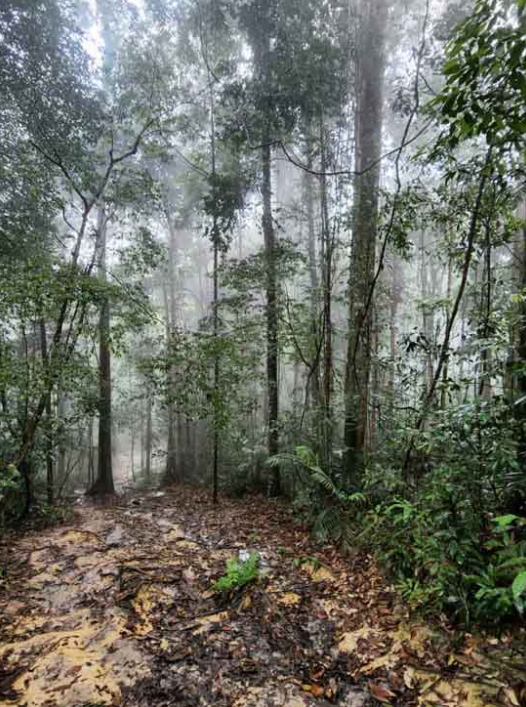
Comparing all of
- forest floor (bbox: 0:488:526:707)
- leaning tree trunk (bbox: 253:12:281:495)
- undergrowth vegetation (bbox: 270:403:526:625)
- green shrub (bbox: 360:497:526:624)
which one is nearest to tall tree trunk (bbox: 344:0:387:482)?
leaning tree trunk (bbox: 253:12:281:495)

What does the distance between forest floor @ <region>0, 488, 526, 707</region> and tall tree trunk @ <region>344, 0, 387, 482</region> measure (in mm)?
2014

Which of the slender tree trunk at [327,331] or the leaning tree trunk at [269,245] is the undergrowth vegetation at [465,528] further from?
the leaning tree trunk at [269,245]

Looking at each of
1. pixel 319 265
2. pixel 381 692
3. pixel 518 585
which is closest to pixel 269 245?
pixel 319 265

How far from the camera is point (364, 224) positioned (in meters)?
5.64

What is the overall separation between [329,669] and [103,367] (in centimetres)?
944

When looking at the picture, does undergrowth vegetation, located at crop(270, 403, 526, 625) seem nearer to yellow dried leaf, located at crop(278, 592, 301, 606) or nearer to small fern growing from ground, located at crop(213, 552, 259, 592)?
yellow dried leaf, located at crop(278, 592, 301, 606)

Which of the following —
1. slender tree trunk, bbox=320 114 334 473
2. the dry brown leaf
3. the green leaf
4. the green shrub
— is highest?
slender tree trunk, bbox=320 114 334 473

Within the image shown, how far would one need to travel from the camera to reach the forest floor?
7.09 ft

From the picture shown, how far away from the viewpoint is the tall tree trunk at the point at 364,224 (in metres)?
5.57

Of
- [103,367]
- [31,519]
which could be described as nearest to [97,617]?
[31,519]

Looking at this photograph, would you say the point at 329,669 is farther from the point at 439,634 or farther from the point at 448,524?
the point at 448,524

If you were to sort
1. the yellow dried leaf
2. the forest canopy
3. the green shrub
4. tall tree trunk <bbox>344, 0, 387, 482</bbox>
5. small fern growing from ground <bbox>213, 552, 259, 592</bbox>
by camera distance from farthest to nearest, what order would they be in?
tall tree trunk <bbox>344, 0, 387, 482</bbox> → small fern growing from ground <bbox>213, 552, 259, 592</bbox> → the yellow dried leaf → the forest canopy → the green shrub

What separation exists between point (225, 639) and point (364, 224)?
547 cm

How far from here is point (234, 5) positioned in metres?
7.02
